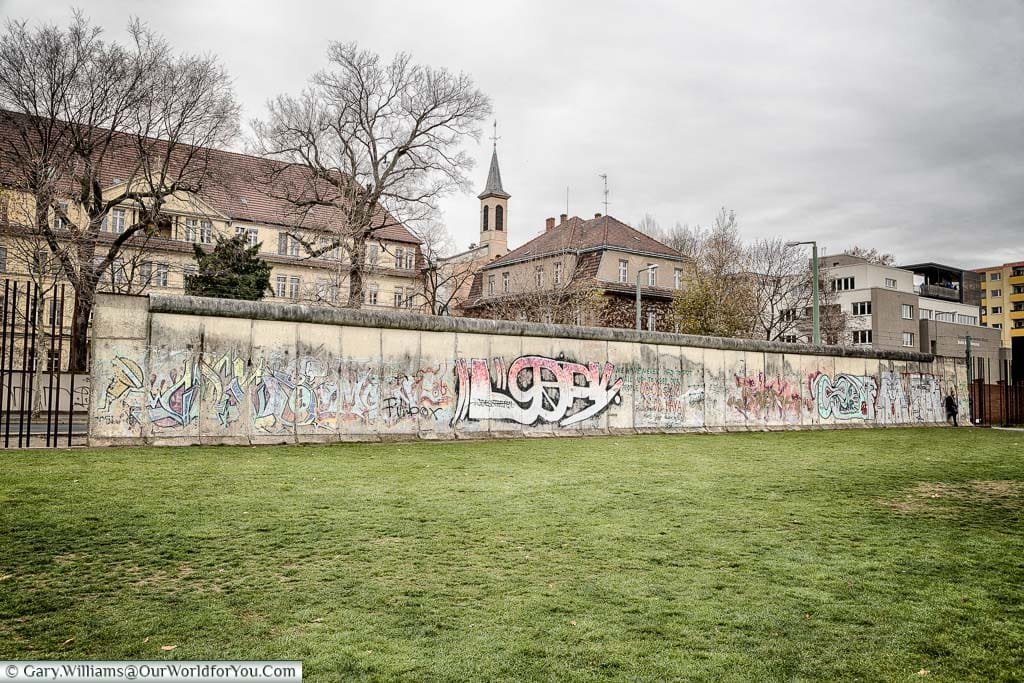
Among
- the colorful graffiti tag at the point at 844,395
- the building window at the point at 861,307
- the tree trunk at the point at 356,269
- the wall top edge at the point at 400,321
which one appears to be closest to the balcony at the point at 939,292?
the building window at the point at 861,307

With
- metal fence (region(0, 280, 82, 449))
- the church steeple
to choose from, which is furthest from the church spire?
metal fence (region(0, 280, 82, 449))

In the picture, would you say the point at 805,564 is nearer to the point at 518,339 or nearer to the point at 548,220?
the point at 518,339

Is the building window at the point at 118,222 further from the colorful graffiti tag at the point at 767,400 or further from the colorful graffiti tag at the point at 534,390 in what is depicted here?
the colorful graffiti tag at the point at 767,400

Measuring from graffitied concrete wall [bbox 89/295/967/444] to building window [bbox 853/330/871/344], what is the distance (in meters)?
51.3

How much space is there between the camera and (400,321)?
58.2ft

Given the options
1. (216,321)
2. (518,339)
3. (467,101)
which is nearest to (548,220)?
(467,101)

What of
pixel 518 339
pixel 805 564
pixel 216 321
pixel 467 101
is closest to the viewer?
pixel 805 564

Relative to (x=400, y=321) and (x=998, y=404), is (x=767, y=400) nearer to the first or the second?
(x=400, y=321)

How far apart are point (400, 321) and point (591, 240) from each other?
3754 cm

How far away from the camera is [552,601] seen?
17.6 ft

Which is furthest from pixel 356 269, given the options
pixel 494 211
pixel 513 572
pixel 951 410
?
pixel 494 211

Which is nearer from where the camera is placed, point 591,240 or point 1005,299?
point 591,240

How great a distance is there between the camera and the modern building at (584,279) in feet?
133

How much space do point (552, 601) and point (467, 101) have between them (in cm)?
3661
